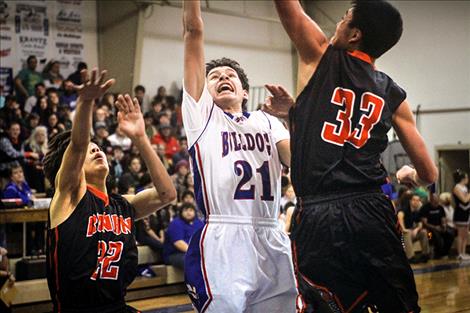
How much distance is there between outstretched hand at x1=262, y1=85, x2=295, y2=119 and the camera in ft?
11.7

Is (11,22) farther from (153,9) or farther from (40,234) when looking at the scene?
(40,234)

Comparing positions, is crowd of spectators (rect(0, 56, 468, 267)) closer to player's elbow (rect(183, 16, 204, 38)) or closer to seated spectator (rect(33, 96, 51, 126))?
seated spectator (rect(33, 96, 51, 126))

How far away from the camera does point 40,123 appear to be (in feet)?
41.7

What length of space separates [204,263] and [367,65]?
1.46 m

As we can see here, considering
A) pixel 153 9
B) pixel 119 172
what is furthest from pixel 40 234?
pixel 153 9

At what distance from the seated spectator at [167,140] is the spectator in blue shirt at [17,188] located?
404 cm

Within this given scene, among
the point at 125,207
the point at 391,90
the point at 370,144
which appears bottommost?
the point at 125,207

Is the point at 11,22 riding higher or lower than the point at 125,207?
higher

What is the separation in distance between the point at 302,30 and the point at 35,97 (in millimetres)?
11475

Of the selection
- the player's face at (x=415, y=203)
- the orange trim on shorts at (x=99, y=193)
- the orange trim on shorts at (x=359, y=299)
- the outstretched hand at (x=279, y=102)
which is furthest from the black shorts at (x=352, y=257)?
the player's face at (x=415, y=203)

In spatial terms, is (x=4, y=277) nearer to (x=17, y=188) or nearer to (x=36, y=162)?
(x=17, y=188)

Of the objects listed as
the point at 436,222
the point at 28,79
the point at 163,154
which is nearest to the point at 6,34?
the point at 28,79

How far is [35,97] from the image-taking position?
1378 cm

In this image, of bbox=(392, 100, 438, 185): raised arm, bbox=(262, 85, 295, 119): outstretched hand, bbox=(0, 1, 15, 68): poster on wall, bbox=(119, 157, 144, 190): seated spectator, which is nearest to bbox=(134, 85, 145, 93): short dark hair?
bbox=(0, 1, 15, 68): poster on wall
